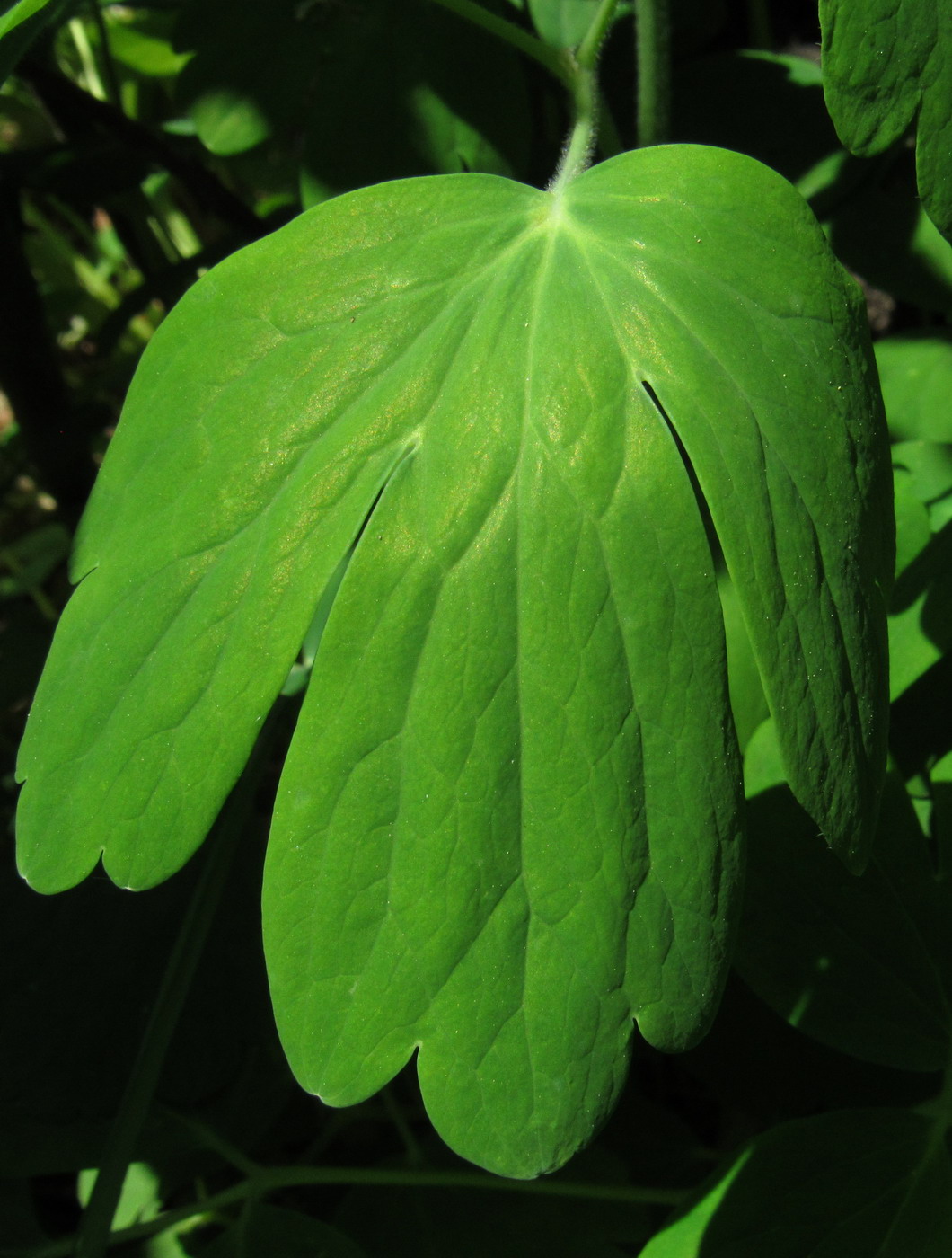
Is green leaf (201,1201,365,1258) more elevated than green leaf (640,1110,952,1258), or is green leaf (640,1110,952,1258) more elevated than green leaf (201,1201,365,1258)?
green leaf (201,1201,365,1258)

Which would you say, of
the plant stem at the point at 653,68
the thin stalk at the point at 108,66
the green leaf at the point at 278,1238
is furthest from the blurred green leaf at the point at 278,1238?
the thin stalk at the point at 108,66

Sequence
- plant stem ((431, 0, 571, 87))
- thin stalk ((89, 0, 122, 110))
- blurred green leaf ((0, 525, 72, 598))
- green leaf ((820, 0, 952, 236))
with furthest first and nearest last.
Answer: blurred green leaf ((0, 525, 72, 598)), thin stalk ((89, 0, 122, 110)), plant stem ((431, 0, 571, 87)), green leaf ((820, 0, 952, 236))

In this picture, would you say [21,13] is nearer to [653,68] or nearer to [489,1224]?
[653,68]

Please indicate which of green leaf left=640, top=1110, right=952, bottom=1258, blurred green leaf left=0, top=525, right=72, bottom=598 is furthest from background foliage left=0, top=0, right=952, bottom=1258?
blurred green leaf left=0, top=525, right=72, bottom=598

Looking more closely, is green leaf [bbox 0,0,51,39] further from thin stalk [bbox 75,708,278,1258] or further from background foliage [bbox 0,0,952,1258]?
thin stalk [bbox 75,708,278,1258]

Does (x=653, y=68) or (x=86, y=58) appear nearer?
(x=653, y=68)

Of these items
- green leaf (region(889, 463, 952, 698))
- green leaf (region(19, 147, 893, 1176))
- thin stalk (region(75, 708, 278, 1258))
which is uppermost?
green leaf (region(19, 147, 893, 1176))

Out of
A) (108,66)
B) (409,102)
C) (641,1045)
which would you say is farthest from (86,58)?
(641,1045)
